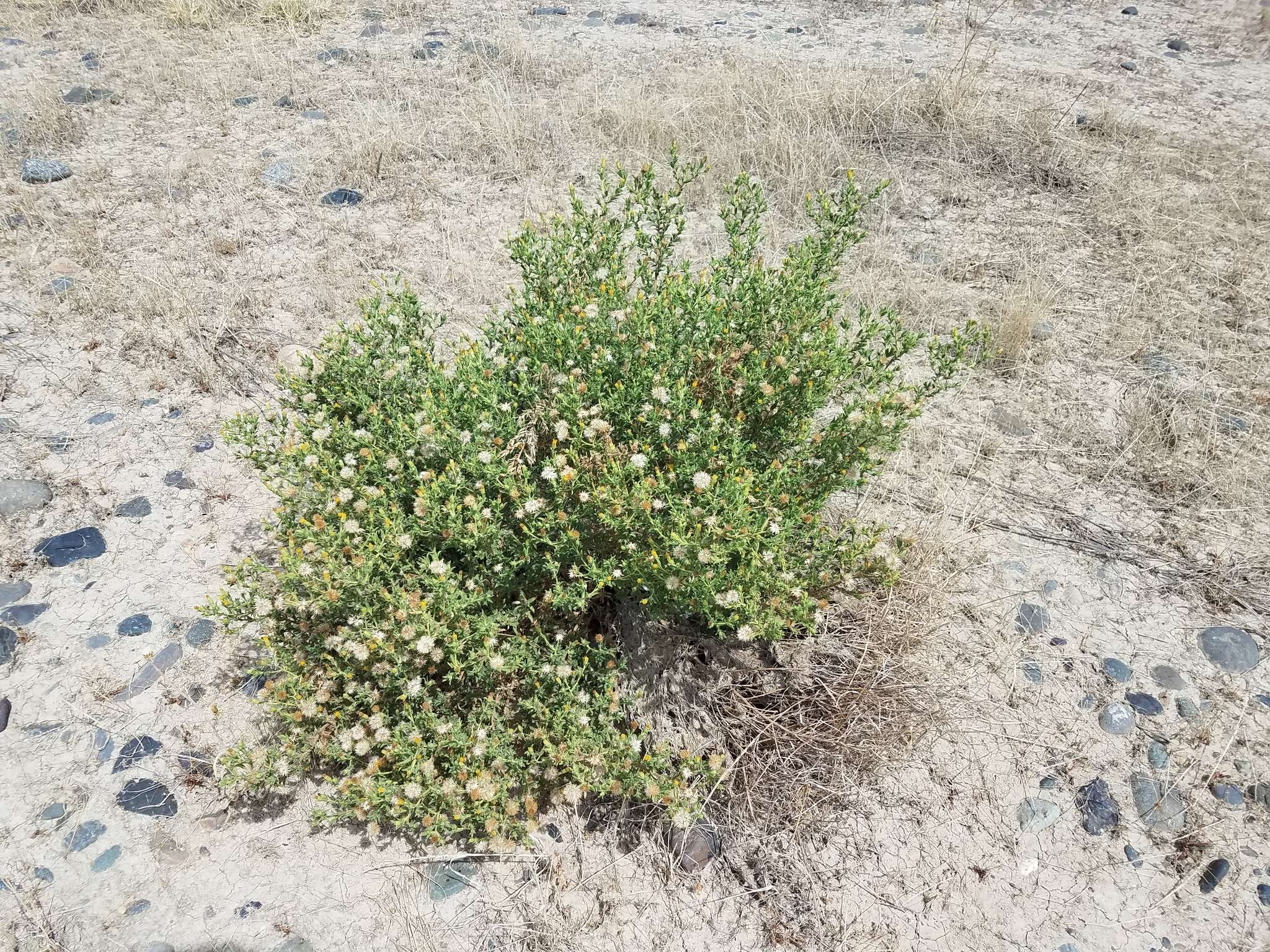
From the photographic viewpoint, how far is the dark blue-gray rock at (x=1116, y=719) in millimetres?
3195

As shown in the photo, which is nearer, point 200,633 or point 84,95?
point 200,633

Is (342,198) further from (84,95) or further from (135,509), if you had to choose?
(84,95)

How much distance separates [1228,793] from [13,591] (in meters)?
5.19

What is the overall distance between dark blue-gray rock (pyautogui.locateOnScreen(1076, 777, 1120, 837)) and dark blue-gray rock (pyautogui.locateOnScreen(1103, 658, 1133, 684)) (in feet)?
1.62

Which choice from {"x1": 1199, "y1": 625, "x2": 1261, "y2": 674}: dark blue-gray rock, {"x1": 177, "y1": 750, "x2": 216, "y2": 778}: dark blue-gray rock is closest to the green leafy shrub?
{"x1": 177, "y1": 750, "x2": 216, "y2": 778}: dark blue-gray rock

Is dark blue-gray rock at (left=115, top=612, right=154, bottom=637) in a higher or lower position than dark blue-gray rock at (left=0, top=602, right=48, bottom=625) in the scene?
lower

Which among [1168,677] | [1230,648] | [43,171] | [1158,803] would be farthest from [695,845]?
[43,171]

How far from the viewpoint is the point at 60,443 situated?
4203 millimetres

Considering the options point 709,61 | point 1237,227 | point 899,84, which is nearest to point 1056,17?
point 899,84

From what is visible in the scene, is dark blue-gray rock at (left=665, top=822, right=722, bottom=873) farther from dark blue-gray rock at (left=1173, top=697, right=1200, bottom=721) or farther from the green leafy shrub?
dark blue-gray rock at (left=1173, top=697, right=1200, bottom=721)

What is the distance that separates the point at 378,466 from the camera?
2.98 meters

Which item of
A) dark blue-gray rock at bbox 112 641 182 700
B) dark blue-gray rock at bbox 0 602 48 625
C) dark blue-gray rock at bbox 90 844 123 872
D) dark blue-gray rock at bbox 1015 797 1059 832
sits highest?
dark blue-gray rock at bbox 0 602 48 625

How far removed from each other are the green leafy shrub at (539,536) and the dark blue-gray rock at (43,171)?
477 cm

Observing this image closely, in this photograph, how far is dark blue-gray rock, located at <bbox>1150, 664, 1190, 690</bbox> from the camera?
131 inches
